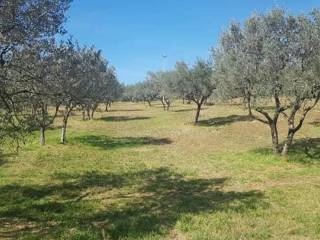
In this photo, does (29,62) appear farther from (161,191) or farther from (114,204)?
(161,191)

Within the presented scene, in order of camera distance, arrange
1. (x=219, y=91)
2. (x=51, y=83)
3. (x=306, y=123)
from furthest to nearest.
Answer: (x=306, y=123)
(x=219, y=91)
(x=51, y=83)

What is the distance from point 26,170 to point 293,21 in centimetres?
2012

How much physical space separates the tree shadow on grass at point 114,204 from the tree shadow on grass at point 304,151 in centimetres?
806

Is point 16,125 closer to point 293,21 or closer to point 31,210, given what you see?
point 31,210

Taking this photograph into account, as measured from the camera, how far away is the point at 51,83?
1998 centimetres

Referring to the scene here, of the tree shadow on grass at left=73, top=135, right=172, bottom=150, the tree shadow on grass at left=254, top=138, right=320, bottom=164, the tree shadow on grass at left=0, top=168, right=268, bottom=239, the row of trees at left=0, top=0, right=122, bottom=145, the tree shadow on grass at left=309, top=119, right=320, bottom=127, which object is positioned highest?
the row of trees at left=0, top=0, right=122, bottom=145

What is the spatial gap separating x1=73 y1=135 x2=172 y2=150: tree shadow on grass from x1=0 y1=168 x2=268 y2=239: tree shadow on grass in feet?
54.8

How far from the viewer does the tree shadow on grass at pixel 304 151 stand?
32844 mm

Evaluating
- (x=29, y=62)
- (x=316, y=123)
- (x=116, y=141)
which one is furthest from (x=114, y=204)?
(x=316, y=123)

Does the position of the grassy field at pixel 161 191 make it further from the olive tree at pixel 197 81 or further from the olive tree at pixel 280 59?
the olive tree at pixel 197 81

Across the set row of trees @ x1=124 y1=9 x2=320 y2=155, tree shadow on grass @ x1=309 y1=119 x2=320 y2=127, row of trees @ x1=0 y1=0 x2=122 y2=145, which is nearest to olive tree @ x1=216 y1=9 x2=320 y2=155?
row of trees @ x1=124 y1=9 x2=320 y2=155

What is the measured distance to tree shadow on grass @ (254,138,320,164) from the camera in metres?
32.8

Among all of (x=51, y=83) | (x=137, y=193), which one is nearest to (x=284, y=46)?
(x=137, y=193)

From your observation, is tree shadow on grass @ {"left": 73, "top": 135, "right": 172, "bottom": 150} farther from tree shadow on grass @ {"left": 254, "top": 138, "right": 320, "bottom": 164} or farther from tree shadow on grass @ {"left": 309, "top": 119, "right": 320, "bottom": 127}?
tree shadow on grass @ {"left": 309, "top": 119, "right": 320, "bottom": 127}
